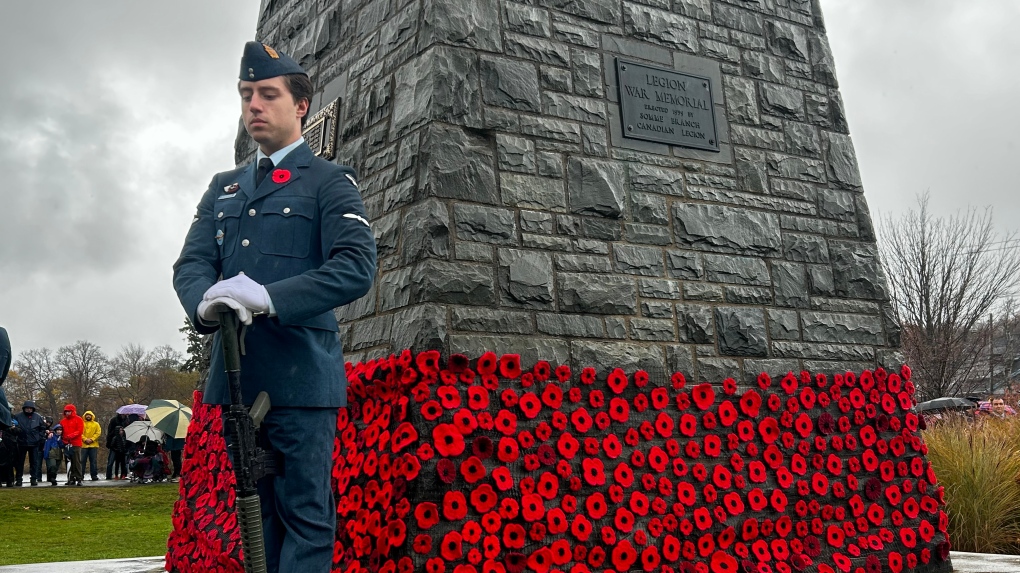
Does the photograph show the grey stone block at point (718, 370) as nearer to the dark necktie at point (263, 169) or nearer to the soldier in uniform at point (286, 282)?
the soldier in uniform at point (286, 282)

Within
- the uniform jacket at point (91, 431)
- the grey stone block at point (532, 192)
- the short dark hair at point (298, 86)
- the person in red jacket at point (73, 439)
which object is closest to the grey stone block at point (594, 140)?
the grey stone block at point (532, 192)

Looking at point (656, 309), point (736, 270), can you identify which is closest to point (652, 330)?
point (656, 309)

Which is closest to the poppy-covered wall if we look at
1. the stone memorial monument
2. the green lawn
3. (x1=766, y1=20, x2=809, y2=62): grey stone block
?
the stone memorial monument

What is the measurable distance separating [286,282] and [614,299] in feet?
7.42

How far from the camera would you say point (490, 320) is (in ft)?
13.6

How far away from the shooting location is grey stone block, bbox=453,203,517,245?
4180mm

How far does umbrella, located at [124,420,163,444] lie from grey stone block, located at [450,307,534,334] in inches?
542

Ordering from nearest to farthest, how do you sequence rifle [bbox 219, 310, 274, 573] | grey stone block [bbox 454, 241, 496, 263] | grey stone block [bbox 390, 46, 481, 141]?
rifle [bbox 219, 310, 274, 573] → grey stone block [bbox 454, 241, 496, 263] → grey stone block [bbox 390, 46, 481, 141]

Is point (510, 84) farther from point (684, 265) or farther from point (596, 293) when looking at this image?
point (684, 265)

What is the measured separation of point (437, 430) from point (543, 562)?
78 cm

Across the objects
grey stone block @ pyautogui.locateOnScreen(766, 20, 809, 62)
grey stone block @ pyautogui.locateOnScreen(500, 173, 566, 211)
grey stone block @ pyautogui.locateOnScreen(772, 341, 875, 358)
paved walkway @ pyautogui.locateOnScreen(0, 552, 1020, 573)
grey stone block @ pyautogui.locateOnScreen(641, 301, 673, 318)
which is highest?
grey stone block @ pyautogui.locateOnScreen(766, 20, 809, 62)

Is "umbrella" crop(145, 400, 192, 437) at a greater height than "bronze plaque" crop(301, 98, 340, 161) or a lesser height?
lesser

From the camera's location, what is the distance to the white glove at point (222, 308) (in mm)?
2457

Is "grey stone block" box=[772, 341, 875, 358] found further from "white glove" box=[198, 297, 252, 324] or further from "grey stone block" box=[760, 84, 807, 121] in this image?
"white glove" box=[198, 297, 252, 324]
